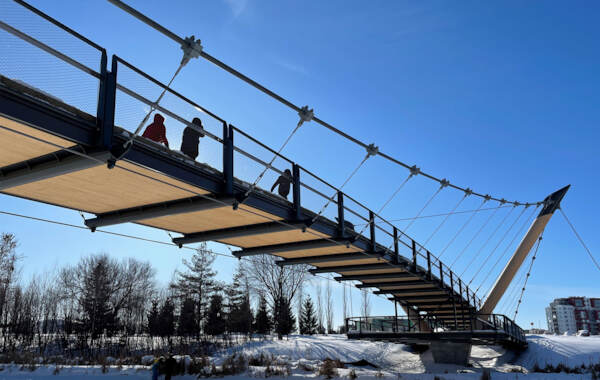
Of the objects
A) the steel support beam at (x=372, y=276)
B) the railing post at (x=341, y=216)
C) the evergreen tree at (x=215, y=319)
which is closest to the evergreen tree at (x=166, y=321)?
the evergreen tree at (x=215, y=319)

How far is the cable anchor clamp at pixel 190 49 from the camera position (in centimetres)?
891

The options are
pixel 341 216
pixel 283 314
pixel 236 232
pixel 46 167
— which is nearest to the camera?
pixel 46 167

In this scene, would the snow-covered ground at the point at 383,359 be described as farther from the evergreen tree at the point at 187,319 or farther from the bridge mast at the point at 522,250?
the evergreen tree at the point at 187,319

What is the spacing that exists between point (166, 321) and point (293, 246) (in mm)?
36140

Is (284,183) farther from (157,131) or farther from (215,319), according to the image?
(215,319)

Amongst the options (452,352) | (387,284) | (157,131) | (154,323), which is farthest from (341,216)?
(154,323)

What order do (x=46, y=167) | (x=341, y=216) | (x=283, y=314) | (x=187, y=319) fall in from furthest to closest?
(x=187, y=319) < (x=283, y=314) < (x=341, y=216) < (x=46, y=167)

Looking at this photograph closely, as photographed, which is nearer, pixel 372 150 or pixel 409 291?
pixel 372 150

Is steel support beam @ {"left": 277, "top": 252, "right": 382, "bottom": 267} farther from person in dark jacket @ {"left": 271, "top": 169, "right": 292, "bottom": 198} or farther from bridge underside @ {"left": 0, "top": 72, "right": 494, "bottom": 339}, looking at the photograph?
person in dark jacket @ {"left": 271, "top": 169, "right": 292, "bottom": 198}

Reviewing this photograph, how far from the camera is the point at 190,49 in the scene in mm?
8906

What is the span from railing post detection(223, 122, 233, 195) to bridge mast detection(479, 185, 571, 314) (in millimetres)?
27581

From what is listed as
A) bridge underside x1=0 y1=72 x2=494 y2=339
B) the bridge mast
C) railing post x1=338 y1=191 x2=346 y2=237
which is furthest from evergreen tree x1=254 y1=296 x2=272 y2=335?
railing post x1=338 y1=191 x2=346 y2=237

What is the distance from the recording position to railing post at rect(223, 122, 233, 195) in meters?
11.3

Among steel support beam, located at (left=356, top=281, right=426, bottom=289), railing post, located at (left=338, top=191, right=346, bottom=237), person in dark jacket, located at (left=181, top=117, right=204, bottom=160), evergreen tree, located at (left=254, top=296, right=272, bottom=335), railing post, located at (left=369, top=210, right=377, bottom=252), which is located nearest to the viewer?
person in dark jacket, located at (left=181, top=117, right=204, bottom=160)
